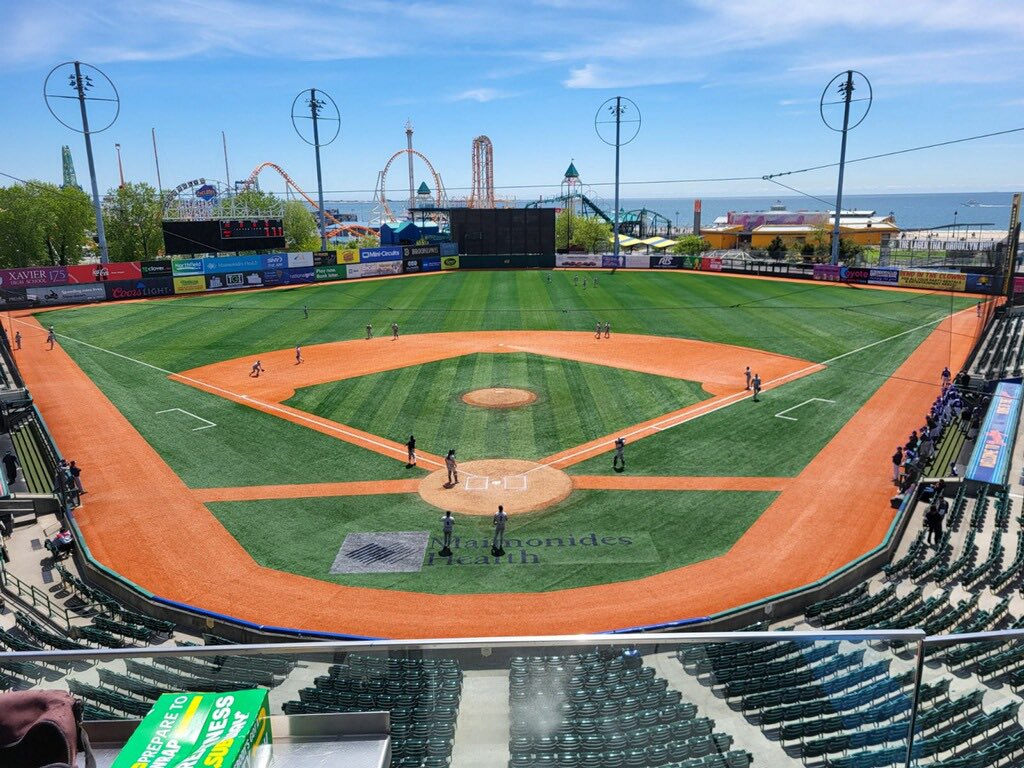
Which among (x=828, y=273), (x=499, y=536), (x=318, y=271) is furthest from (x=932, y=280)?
(x=318, y=271)

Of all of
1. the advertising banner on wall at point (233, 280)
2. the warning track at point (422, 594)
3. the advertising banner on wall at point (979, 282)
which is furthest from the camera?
the advertising banner on wall at point (233, 280)

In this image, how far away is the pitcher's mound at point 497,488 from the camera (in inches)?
899

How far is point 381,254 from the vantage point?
81812 mm

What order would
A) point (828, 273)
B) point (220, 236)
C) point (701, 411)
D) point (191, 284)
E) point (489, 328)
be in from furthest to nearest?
1. point (828, 273)
2. point (220, 236)
3. point (191, 284)
4. point (489, 328)
5. point (701, 411)

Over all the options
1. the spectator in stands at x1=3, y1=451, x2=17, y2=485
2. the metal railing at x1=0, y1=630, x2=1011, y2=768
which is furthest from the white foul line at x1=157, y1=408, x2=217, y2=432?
the metal railing at x1=0, y1=630, x2=1011, y2=768

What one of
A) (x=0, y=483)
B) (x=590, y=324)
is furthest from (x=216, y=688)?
(x=590, y=324)

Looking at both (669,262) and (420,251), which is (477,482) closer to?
(420,251)

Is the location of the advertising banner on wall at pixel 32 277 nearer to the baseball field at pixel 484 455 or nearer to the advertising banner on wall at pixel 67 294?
the advertising banner on wall at pixel 67 294

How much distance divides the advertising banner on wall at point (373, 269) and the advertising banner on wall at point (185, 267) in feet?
54.1

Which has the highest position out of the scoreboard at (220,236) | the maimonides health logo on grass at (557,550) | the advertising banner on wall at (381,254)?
the scoreboard at (220,236)

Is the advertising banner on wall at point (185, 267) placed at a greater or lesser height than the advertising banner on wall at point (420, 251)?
lesser

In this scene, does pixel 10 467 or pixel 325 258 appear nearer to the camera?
pixel 10 467

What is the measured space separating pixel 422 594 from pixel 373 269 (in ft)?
220

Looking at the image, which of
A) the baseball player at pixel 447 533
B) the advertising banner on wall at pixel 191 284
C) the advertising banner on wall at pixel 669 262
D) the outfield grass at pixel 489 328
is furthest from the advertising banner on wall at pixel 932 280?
the advertising banner on wall at pixel 191 284
